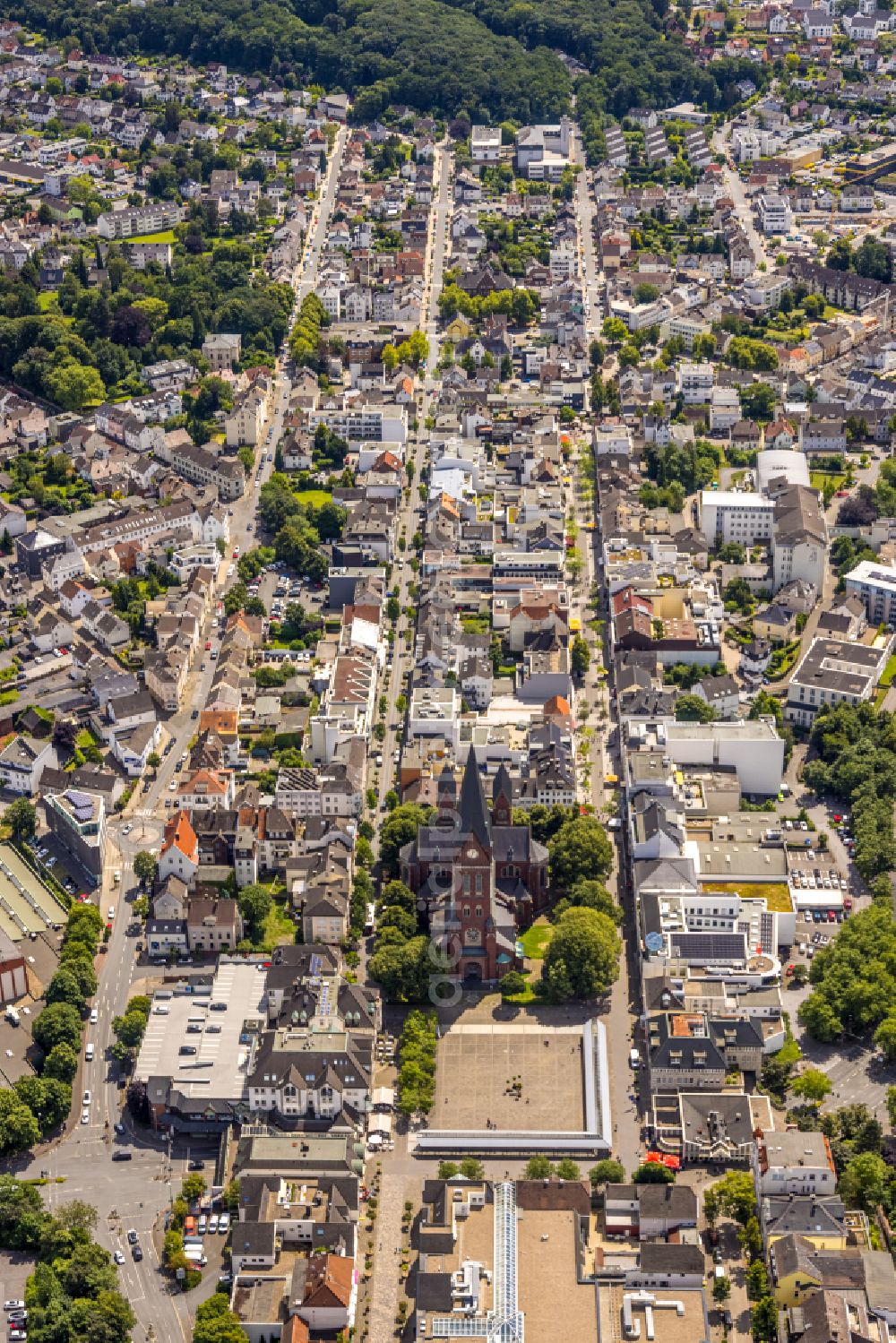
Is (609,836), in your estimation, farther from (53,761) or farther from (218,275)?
(218,275)

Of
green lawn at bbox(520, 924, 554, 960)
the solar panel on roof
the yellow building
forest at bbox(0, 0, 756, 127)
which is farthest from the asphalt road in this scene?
forest at bbox(0, 0, 756, 127)

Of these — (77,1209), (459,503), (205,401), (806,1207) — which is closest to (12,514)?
(205,401)

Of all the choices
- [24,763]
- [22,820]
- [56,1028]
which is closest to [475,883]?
[56,1028]

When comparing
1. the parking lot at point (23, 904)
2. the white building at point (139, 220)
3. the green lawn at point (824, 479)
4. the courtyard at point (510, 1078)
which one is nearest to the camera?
the courtyard at point (510, 1078)

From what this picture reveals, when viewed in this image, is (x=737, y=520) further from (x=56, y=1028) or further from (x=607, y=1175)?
(x=56, y=1028)

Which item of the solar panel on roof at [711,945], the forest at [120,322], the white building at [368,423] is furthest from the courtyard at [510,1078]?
the forest at [120,322]

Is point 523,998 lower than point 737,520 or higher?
lower

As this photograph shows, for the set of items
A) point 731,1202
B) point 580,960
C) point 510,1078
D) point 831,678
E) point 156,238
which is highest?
point 156,238

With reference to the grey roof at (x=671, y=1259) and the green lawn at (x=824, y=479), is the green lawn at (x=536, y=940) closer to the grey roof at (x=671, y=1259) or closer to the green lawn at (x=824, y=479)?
the grey roof at (x=671, y=1259)
